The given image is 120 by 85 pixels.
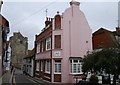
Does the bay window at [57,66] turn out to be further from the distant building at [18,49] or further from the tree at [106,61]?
the distant building at [18,49]

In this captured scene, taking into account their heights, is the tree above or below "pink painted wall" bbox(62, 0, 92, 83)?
below

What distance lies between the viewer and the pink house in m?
34.1

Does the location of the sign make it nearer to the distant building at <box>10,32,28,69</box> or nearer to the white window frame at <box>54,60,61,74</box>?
the white window frame at <box>54,60,61,74</box>

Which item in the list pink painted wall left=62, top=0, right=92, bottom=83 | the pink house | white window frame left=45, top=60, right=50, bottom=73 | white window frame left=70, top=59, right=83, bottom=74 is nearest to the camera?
white window frame left=70, top=59, right=83, bottom=74

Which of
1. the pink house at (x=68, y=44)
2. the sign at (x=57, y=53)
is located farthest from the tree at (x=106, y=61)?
the sign at (x=57, y=53)

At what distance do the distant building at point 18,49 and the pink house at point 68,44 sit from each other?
58.2 m

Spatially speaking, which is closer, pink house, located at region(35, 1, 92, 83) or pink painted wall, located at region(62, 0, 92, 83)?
pink house, located at region(35, 1, 92, 83)

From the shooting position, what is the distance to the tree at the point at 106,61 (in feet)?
58.4

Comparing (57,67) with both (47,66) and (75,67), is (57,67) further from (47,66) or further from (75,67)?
(47,66)

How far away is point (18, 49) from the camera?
312 ft

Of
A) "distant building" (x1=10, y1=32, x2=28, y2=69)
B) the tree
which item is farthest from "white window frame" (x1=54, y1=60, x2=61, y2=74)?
"distant building" (x1=10, y1=32, x2=28, y2=69)

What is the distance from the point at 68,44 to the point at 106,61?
1705 centimetres

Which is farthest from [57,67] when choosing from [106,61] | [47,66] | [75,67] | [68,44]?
[106,61]

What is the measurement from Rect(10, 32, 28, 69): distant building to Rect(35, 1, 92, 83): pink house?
191 ft
